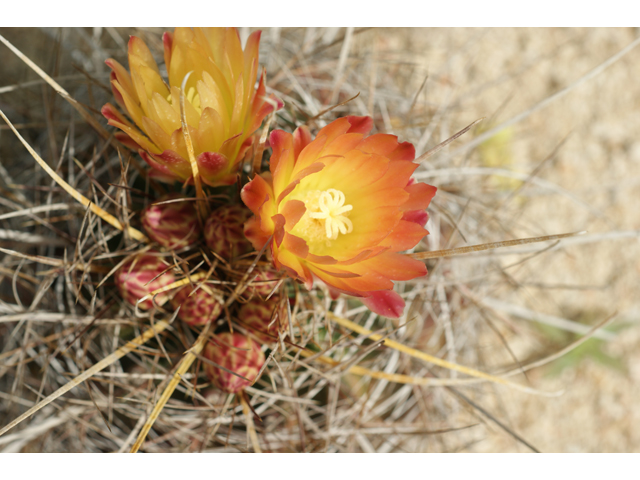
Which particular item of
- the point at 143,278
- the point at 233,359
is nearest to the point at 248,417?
the point at 233,359

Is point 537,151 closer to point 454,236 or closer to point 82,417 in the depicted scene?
point 454,236

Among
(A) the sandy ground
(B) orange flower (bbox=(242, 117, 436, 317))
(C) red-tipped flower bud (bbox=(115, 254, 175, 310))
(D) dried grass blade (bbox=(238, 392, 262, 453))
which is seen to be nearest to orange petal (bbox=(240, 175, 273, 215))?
(B) orange flower (bbox=(242, 117, 436, 317))

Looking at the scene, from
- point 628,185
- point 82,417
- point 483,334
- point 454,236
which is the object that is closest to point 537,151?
point 628,185

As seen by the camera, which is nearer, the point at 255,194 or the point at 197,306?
the point at 255,194

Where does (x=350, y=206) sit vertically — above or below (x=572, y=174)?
above

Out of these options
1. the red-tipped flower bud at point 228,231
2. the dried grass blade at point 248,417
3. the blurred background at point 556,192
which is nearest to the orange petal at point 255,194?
the red-tipped flower bud at point 228,231

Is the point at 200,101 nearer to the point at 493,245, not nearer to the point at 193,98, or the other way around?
the point at 193,98

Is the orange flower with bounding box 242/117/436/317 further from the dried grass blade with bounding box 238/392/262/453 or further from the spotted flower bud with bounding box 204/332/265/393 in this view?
the dried grass blade with bounding box 238/392/262/453

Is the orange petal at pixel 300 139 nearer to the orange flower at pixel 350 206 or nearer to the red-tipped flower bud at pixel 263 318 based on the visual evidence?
the orange flower at pixel 350 206
